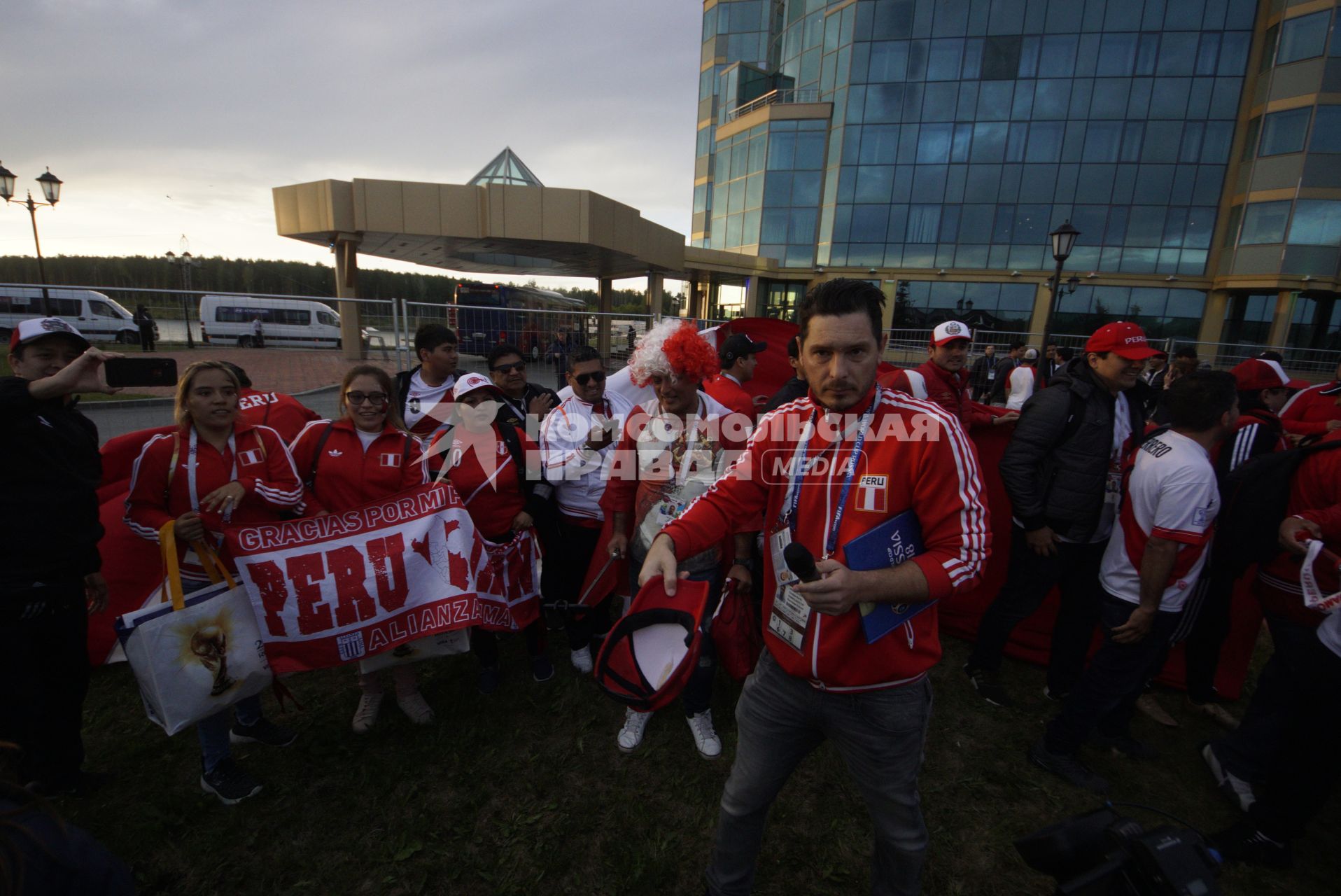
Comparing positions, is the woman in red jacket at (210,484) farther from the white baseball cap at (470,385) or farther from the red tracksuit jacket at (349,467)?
the white baseball cap at (470,385)

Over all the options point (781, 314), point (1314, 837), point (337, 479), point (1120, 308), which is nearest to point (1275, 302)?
point (1120, 308)

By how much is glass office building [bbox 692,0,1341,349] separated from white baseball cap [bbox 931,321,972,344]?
24.7m

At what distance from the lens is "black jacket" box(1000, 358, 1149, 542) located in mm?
3133

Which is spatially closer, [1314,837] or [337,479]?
[1314,837]

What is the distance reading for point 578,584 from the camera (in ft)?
12.9

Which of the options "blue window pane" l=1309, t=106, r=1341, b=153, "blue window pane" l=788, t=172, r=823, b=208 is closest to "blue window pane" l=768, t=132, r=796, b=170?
"blue window pane" l=788, t=172, r=823, b=208

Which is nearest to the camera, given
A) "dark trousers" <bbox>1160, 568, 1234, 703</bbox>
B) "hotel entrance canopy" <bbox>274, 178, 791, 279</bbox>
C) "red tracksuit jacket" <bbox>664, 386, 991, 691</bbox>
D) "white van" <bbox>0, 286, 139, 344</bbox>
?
"red tracksuit jacket" <bbox>664, 386, 991, 691</bbox>

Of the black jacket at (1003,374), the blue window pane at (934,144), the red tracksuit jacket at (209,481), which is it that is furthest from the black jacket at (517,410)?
the blue window pane at (934,144)

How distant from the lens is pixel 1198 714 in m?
3.59

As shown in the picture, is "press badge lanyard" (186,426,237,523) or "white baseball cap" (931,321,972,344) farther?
"white baseball cap" (931,321,972,344)

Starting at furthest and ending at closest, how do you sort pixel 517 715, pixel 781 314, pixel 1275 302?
pixel 781 314, pixel 1275 302, pixel 517 715

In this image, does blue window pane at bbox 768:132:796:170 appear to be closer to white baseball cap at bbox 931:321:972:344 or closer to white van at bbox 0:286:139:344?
white baseball cap at bbox 931:321:972:344

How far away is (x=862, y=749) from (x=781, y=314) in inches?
1168

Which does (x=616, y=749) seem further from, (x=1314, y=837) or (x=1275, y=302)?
(x=1275, y=302)
